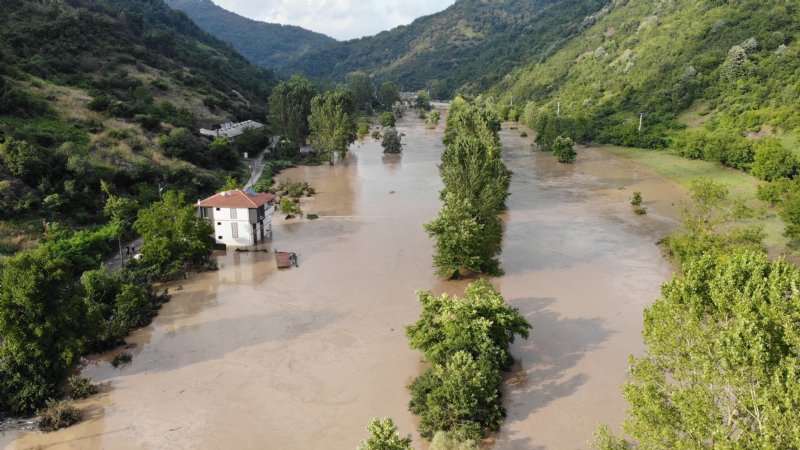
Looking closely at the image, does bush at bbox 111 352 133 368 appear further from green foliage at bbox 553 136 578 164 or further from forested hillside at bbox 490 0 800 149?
forested hillside at bbox 490 0 800 149

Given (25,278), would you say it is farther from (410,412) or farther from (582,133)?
(582,133)

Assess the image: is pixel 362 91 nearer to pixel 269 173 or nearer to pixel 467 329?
pixel 269 173

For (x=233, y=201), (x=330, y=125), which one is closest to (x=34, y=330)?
(x=233, y=201)

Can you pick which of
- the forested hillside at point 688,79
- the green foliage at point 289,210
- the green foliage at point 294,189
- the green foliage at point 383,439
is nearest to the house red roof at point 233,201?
the green foliage at point 289,210

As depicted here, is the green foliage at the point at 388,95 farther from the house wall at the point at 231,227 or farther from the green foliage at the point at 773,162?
the house wall at the point at 231,227

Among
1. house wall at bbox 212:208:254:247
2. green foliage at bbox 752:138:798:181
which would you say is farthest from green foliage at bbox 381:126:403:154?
green foliage at bbox 752:138:798:181

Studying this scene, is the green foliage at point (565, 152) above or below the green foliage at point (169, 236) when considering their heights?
above
